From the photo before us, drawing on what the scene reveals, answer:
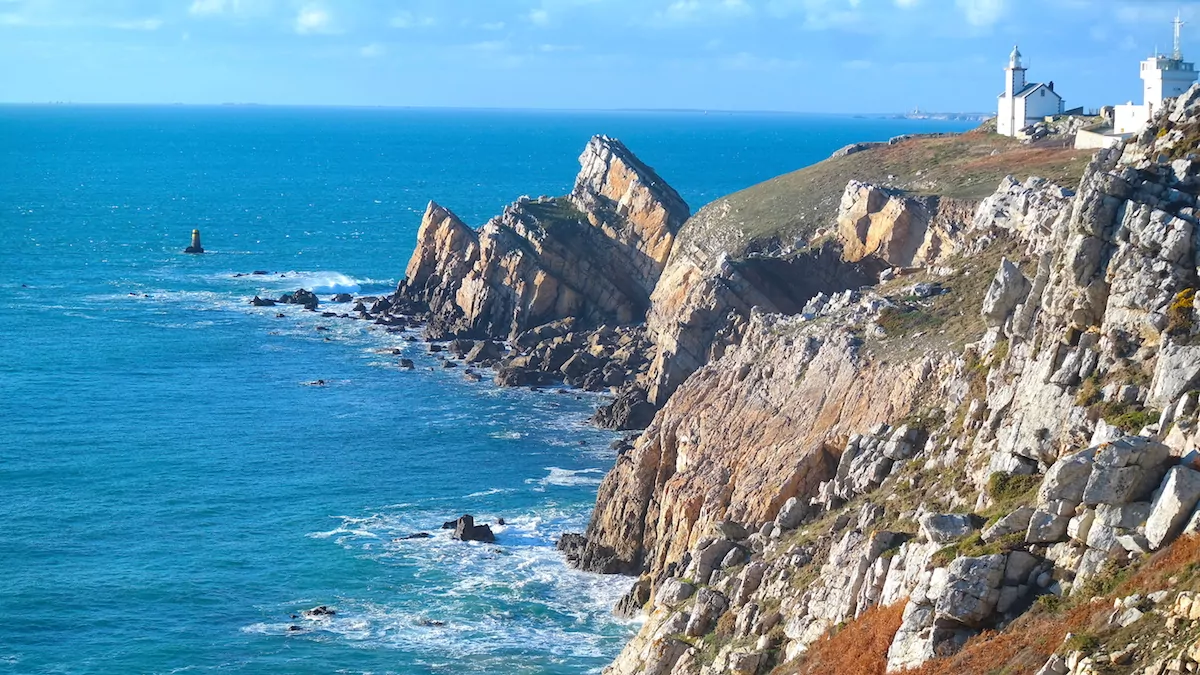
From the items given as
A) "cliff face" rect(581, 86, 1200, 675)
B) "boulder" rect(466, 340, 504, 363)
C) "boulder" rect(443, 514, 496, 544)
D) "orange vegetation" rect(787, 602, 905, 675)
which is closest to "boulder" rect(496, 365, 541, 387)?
"boulder" rect(466, 340, 504, 363)

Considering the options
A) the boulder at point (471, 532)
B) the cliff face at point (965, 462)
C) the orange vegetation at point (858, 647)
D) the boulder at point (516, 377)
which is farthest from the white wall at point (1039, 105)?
the orange vegetation at point (858, 647)

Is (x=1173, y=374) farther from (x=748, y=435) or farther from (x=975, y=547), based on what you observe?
A: (x=748, y=435)

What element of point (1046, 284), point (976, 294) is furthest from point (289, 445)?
point (1046, 284)

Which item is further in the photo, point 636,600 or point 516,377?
point 516,377

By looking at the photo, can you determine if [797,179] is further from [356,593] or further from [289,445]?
[356,593]

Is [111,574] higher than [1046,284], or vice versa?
[1046,284]

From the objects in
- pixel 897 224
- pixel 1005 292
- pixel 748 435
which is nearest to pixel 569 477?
pixel 748 435

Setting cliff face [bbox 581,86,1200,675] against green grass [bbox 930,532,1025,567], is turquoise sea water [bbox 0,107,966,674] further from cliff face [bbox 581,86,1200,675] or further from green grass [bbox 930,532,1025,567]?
green grass [bbox 930,532,1025,567]
